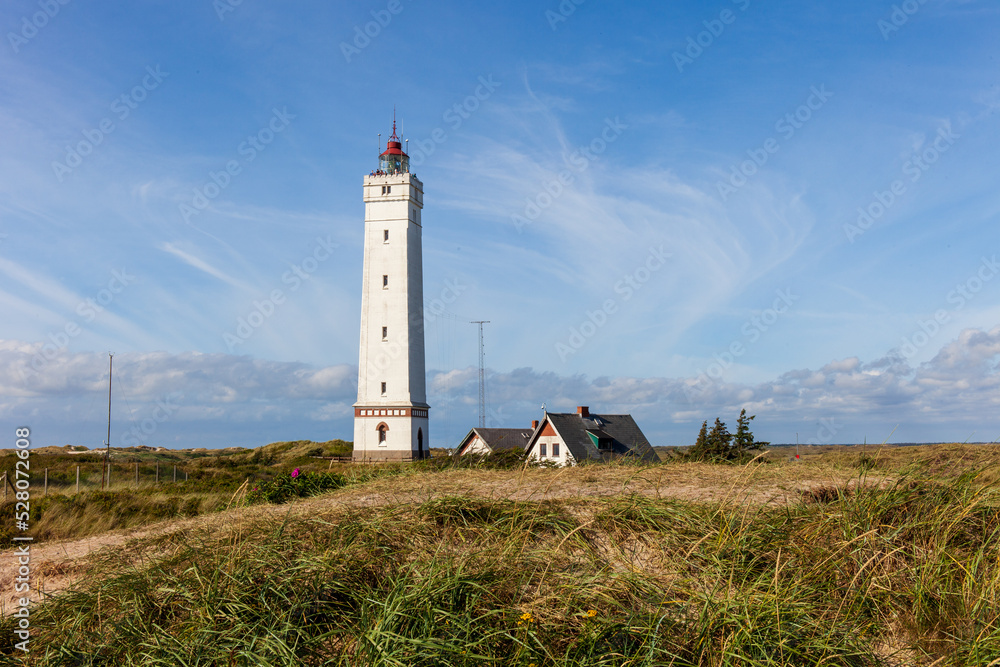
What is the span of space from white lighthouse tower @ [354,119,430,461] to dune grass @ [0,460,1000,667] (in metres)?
30.0

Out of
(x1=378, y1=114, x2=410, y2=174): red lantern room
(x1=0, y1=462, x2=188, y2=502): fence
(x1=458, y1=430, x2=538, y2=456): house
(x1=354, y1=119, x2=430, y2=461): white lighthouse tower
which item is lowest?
(x1=0, y1=462, x2=188, y2=502): fence

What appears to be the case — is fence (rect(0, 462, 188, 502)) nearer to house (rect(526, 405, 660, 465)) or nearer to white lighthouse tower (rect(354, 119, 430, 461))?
white lighthouse tower (rect(354, 119, 430, 461))

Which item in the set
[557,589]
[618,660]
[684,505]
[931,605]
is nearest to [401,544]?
[557,589]

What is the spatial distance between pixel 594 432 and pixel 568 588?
2744cm

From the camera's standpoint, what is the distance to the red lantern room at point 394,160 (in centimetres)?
4044

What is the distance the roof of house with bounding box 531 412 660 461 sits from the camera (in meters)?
30.2

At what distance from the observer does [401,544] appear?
6.22 metres

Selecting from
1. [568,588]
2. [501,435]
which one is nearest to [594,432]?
[501,435]

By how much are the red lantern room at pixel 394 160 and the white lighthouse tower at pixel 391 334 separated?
109cm

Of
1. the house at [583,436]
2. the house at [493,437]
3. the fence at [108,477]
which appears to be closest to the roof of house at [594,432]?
the house at [583,436]

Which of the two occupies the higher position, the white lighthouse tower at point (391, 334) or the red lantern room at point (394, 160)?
the red lantern room at point (394, 160)

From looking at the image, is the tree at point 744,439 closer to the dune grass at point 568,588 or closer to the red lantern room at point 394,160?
the dune grass at point 568,588

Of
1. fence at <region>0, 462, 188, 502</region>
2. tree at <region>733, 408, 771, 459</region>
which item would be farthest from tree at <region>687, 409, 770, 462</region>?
fence at <region>0, 462, 188, 502</region>

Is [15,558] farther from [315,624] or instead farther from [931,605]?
[931,605]
